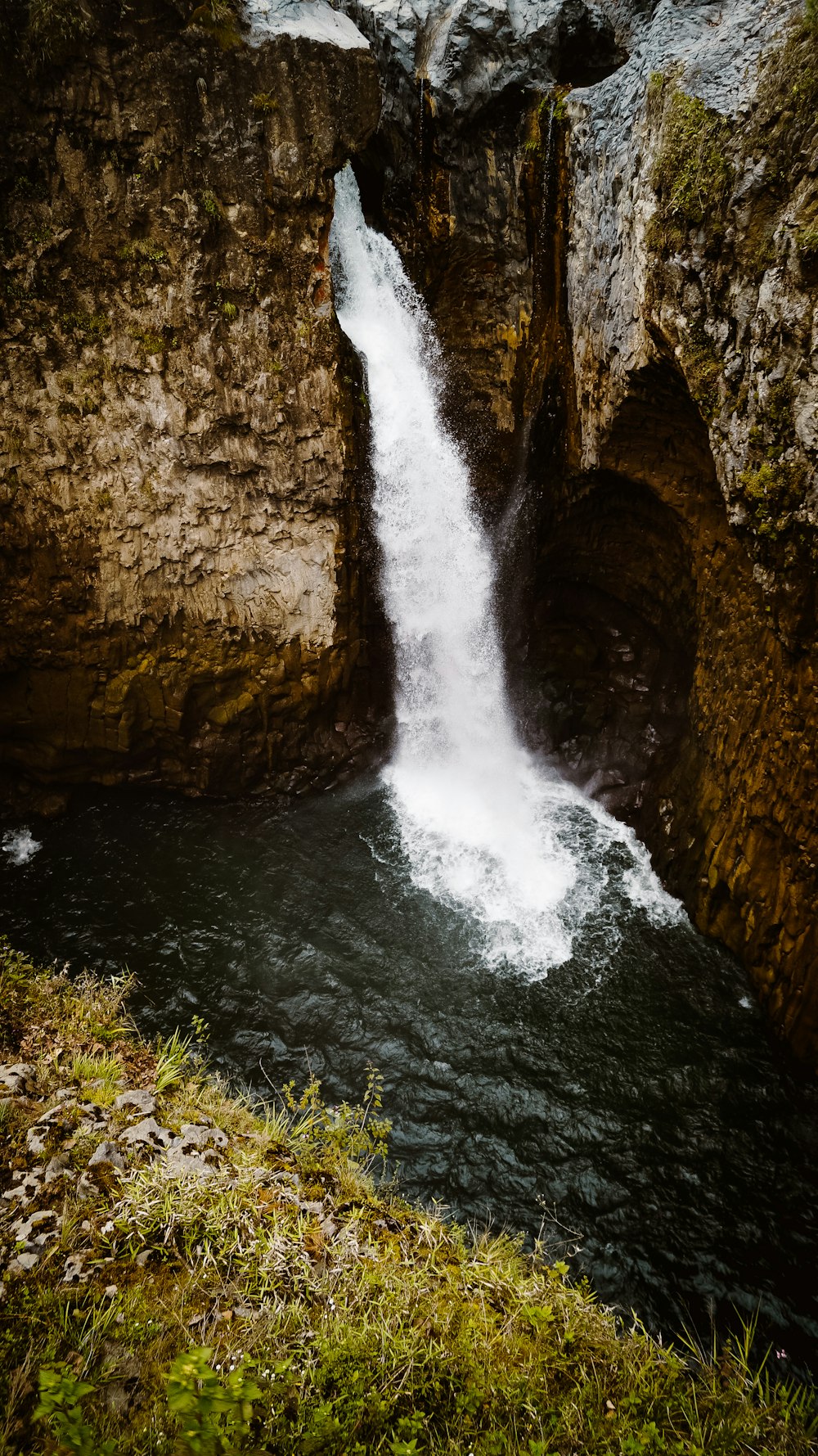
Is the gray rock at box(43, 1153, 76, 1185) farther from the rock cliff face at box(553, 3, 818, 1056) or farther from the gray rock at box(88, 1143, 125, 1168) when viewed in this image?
the rock cliff face at box(553, 3, 818, 1056)

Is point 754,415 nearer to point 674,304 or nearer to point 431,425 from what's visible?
point 674,304

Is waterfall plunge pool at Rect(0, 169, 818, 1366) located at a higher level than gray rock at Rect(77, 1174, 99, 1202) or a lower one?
lower

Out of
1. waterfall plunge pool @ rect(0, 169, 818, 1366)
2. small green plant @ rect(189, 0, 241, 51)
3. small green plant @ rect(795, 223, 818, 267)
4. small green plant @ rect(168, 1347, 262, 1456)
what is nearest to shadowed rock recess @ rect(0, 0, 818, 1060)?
small green plant @ rect(795, 223, 818, 267)

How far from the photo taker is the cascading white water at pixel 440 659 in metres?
9.48

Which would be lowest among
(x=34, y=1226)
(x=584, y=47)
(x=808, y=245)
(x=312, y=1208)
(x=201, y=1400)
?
(x=312, y=1208)

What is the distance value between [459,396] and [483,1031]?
9552 millimetres

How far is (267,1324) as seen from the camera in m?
3.11

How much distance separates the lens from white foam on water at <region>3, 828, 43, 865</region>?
926 centimetres

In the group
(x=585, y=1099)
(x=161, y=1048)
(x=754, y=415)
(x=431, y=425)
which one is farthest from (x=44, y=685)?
(x=754, y=415)

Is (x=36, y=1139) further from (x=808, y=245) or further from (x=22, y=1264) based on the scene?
(x=808, y=245)

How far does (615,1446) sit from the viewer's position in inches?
116

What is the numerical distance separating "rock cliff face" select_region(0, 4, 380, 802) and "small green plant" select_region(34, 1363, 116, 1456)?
856 cm

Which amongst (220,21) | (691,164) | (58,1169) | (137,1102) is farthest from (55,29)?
(58,1169)

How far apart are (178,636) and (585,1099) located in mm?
7955
